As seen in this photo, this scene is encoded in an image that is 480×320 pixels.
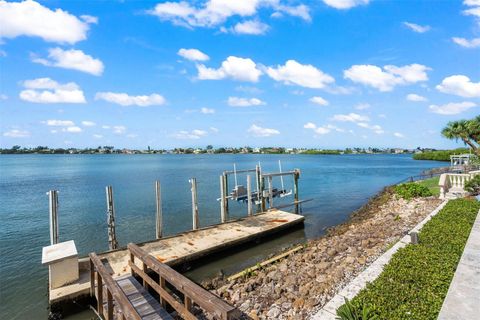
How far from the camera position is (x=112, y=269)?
992cm

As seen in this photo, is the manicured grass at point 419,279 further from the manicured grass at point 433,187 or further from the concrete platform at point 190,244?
the manicured grass at point 433,187

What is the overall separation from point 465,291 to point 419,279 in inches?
32.8

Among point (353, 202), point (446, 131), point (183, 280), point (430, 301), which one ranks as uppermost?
point (446, 131)

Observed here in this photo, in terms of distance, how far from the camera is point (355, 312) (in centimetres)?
515

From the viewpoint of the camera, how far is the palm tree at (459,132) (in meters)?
37.8

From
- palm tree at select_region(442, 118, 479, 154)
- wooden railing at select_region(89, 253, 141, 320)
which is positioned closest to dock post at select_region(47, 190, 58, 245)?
wooden railing at select_region(89, 253, 141, 320)

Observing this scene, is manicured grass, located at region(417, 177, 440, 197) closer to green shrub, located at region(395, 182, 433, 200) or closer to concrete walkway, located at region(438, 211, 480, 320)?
green shrub, located at region(395, 182, 433, 200)

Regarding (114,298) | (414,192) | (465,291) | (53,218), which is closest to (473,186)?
(414,192)

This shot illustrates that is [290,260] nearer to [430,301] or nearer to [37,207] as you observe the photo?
[430,301]

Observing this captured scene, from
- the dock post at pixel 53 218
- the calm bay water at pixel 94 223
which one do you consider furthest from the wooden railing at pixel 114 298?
the dock post at pixel 53 218

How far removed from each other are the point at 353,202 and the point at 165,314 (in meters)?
25.5

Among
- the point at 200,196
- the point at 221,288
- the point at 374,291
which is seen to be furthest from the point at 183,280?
the point at 200,196

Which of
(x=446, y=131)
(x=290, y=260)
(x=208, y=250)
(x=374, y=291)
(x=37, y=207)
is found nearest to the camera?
(x=374, y=291)

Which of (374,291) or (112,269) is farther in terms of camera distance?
(112,269)
